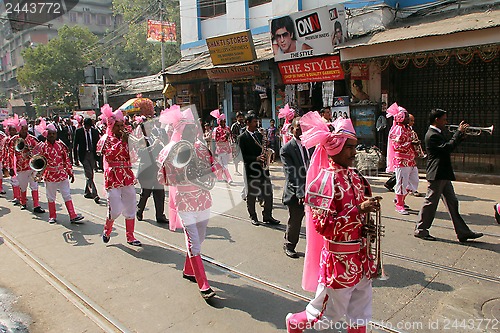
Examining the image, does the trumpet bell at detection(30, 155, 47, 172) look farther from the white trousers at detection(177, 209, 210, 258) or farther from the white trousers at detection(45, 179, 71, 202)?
the white trousers at detection(177, 209, 210, 258)

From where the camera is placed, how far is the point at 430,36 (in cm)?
938

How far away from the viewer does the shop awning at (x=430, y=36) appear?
8805 mm

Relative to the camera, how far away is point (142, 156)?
7598 mm

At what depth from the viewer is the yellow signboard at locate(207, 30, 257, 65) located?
14.1 m

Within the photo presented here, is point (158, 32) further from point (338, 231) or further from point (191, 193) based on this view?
point (338, 231)

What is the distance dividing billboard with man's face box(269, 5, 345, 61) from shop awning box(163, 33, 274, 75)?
2.33 feet

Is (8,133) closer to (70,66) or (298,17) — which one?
(298,17)

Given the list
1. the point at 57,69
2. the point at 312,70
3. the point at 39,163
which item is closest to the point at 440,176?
the point at 39,163

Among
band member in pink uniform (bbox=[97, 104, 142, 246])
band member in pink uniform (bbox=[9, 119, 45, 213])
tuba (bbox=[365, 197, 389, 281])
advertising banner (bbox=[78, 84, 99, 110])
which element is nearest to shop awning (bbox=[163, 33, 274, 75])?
band member in pink uniform (bbox=[9, 119, 45, 213])

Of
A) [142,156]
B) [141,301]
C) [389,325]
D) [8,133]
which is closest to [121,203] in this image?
[142,156]

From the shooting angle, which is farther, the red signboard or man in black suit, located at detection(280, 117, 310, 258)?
the red signboard

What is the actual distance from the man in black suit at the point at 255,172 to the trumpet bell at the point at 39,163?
140 inches

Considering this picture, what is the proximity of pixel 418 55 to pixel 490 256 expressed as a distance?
646cm

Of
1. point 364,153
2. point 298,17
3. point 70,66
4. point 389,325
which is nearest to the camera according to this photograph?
point 389,325
